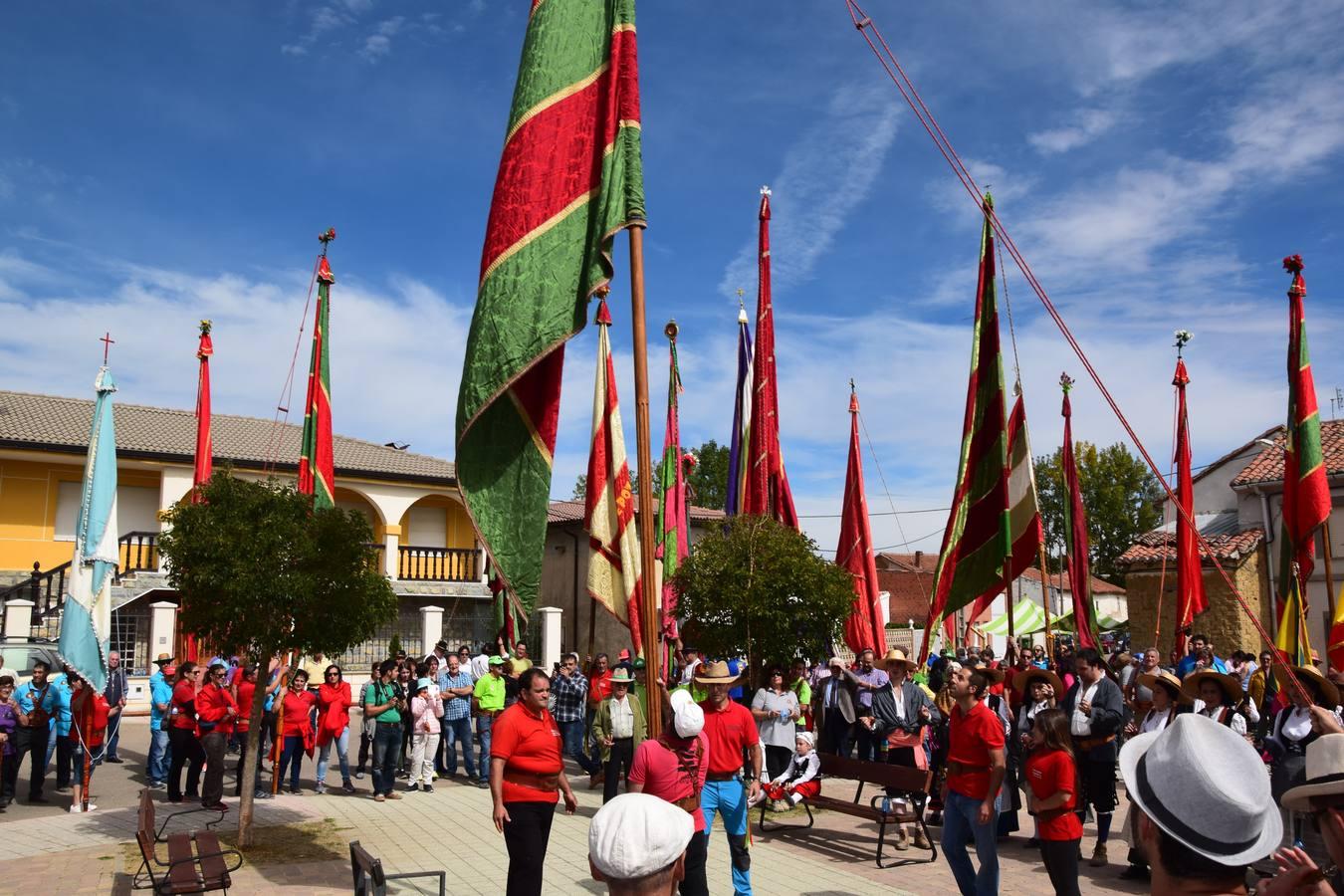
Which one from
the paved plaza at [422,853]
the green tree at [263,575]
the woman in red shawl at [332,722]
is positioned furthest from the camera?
the woman in red shawl at [332,722]

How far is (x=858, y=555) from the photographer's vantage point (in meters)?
15.9

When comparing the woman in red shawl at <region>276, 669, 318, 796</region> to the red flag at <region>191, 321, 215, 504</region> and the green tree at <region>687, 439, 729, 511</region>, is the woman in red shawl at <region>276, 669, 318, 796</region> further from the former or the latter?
the green tree at <region>687, 439, 729, 511</region>

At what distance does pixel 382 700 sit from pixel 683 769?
7.43 m

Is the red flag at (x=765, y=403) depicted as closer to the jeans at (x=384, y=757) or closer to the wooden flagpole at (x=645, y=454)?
the jeans at (x=384, y=757)

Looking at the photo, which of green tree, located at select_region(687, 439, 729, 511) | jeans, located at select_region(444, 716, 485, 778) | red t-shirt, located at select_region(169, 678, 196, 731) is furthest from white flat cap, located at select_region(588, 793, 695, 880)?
green tree, located at select_region(687, 439, 729, 511)

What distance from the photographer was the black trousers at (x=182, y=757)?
1212 cm

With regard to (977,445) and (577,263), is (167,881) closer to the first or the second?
(577,263)

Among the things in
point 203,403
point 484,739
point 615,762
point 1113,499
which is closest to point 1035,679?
point 615,762

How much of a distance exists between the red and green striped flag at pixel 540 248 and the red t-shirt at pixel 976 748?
10.1 feet

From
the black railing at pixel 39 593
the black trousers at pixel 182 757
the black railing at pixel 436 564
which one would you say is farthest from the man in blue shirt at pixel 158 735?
the black railing at pixel 436 564

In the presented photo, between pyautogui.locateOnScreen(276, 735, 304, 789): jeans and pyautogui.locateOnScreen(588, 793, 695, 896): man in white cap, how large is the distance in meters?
11.3

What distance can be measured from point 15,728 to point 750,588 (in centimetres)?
845

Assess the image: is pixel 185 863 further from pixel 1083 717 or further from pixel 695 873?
pixel 1083 717

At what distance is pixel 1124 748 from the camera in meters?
2.66
